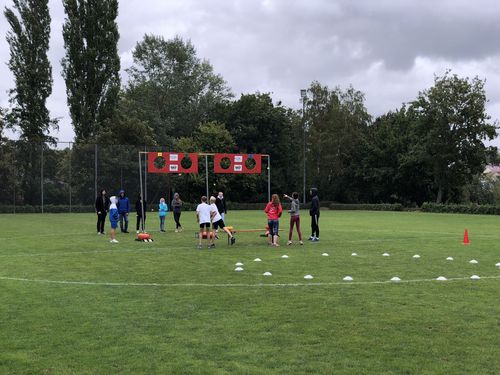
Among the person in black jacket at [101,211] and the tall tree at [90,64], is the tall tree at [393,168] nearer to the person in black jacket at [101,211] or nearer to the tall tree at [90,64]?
the tall tree at [90,64]

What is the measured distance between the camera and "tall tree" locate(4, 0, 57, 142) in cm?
5141

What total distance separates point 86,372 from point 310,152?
63719mm

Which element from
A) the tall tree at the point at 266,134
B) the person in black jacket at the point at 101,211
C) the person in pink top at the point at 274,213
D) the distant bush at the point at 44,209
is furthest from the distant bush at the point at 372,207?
the person in pink top at the point at 274,213

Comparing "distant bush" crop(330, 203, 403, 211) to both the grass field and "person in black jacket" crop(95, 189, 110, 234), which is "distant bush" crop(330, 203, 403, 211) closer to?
"person in black jacket" crop(95, 189, 110, 234)

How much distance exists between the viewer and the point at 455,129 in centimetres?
5778

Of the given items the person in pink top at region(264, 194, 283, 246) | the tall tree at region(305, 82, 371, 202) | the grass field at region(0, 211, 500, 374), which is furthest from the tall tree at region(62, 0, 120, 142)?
the grass field at region(0, 211, 500, 374)

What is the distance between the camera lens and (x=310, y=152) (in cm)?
6812

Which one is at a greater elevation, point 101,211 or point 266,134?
point 266,134

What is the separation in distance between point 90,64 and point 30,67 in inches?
212

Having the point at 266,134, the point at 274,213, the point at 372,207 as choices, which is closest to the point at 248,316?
the point at 274,213

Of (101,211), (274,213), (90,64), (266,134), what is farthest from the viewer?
(266,134)

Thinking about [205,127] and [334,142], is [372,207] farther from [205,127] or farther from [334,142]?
[205,127]

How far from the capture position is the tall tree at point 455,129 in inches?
2251

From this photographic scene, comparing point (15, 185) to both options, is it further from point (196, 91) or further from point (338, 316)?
point (338, 316)
